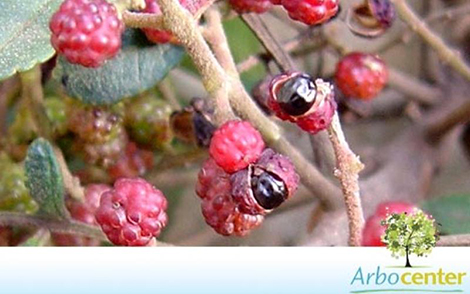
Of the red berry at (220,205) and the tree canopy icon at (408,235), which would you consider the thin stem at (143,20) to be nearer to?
the red berry at (220,205)

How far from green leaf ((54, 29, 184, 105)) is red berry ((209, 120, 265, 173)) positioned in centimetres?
14

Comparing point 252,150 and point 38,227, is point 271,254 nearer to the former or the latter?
point 252,150

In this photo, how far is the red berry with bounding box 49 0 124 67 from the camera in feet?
1.91

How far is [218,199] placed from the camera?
639 millimetres

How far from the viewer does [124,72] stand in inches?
29.0

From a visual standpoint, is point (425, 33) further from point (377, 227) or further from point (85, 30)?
point (85, 30)

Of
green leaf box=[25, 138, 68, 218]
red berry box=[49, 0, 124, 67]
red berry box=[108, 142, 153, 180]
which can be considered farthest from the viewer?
red berry box=[108, 142, 153, 180]

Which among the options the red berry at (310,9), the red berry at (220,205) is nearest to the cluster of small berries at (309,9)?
the red berry at (310,9)

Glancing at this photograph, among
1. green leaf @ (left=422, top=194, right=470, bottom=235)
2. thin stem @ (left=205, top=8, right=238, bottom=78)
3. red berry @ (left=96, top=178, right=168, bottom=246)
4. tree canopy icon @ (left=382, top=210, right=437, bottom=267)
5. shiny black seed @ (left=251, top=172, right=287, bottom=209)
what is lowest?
green leaf @ (left=422, top=194, right=470, bottom=235)

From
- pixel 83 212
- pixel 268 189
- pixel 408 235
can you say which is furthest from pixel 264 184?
pixel 83 212

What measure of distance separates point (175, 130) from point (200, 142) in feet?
0.21

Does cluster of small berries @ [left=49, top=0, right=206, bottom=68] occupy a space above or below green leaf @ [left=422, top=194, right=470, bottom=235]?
above

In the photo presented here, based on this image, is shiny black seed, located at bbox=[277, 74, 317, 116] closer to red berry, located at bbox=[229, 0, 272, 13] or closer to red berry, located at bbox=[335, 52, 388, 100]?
red berry, located at bbox=[229, 0, 272, 13]

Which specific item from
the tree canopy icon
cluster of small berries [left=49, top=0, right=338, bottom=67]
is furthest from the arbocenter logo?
cluster of small berries [left=49, top=0, right=338, bottom=67]
